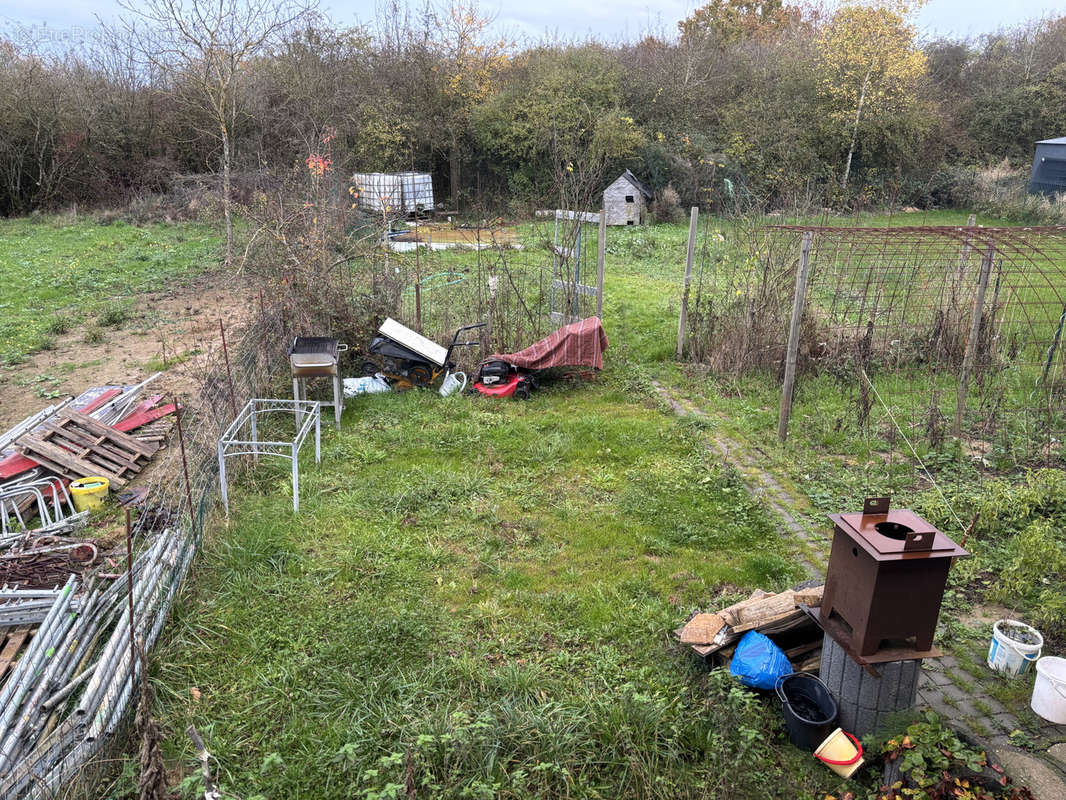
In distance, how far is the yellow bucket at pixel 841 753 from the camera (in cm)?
311

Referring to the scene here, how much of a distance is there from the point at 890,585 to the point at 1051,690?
113 cm

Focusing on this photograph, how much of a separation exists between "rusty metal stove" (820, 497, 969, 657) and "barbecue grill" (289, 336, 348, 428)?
494cm

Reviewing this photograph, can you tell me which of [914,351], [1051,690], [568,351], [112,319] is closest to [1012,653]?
[1051,690]

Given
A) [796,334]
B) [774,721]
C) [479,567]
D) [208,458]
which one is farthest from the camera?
[796,334]

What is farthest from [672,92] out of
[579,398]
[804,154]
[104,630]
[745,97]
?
[104,630]

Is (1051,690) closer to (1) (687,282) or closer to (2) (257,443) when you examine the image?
(2) (257,443)

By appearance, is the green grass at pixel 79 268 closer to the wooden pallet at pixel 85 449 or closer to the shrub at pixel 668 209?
the wooden pallet at pixel 85 449

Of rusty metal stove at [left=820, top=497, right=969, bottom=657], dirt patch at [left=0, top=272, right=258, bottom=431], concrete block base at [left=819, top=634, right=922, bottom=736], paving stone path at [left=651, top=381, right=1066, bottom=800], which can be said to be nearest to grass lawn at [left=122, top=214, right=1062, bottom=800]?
concrete block base at [left=819, top=634, right=922, bottom=736]

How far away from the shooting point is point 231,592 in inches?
175

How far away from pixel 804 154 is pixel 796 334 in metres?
18.5

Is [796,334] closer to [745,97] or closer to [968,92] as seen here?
[745,97]

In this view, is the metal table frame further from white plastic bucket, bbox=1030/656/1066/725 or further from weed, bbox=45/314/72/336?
weed, bbox=45/314/72/336

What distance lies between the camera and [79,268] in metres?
13.6

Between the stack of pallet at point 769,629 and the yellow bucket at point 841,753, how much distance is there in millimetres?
459
